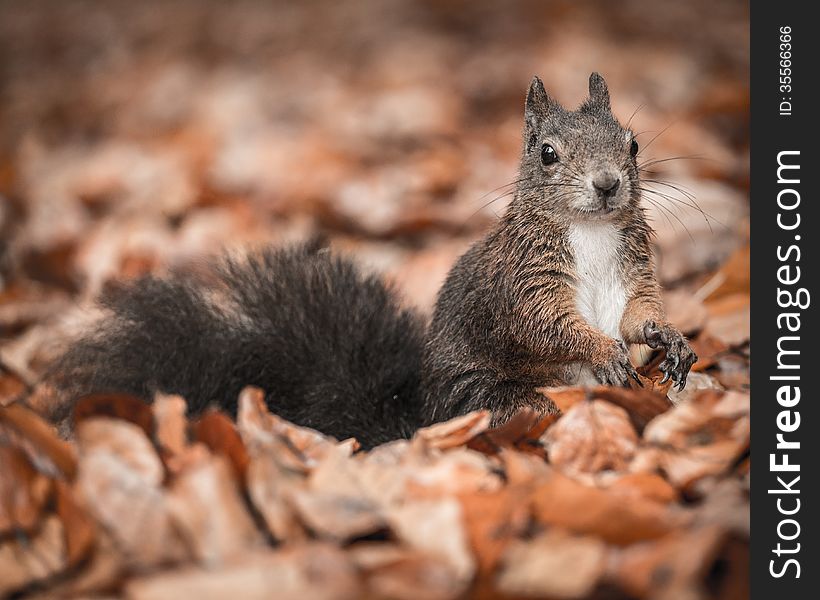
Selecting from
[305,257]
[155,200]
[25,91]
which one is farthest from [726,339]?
[25,91]

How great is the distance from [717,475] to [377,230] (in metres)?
2.49

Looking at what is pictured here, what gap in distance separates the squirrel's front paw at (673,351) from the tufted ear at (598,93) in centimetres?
59

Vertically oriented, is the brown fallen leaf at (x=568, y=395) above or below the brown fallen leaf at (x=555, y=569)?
above

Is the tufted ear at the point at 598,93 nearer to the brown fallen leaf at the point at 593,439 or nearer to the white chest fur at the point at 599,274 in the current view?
the white chest fur at the point at 599,274

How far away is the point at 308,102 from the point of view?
17.5 ft

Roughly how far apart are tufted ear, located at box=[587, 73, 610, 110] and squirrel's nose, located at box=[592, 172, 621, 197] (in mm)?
326

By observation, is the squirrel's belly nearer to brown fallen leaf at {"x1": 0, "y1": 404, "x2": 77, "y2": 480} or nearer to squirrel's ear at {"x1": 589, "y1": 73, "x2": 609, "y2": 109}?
squirrel's ear at {"x1": 589, "y1": 73, "x2": 609, "y2": 109}

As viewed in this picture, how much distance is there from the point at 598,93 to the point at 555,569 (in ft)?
4.56

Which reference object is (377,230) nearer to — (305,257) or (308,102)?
(305,257)

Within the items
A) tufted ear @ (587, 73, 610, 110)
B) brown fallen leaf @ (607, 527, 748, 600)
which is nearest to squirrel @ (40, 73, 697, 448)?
tufted ear @ (587, 73, 610, 110)

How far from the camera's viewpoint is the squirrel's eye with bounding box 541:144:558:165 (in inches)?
84.0

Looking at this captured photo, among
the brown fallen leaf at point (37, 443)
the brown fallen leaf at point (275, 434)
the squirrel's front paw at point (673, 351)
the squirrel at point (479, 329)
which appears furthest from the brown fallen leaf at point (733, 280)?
the brown fallen leaf at point (37, 443)

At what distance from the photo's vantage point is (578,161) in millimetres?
2068

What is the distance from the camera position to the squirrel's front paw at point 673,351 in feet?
6.42
